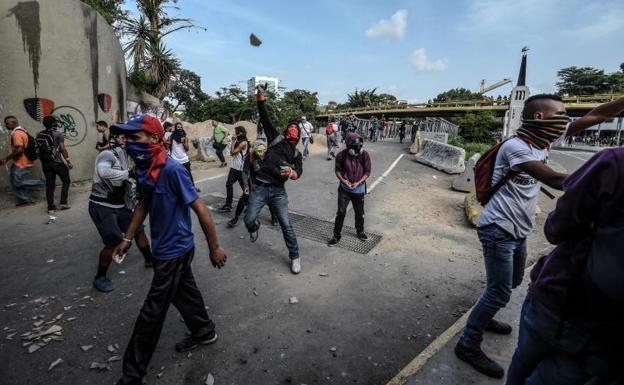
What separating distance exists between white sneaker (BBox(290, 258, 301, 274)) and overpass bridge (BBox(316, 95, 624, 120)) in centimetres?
3525

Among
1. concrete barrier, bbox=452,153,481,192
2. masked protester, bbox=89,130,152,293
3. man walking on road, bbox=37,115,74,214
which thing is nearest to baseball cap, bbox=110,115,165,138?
masked protester, bbox=89,130,152,293

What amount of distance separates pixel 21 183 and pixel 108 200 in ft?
17.5

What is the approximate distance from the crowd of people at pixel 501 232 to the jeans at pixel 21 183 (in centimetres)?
516

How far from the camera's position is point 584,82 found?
63688mm

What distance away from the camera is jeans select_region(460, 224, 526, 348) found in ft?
8.42

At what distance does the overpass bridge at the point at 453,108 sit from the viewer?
34562 millimetres

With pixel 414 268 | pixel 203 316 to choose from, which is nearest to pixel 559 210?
pixel 203 316

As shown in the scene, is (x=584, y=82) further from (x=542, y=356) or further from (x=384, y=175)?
(x=542, y=356)

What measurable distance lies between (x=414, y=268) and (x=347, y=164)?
1912mm

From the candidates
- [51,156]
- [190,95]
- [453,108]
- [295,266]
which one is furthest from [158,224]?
[453,108]

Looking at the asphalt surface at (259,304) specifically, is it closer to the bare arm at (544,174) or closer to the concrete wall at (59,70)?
the bare arm at (544,174)

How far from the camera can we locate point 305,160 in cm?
1384

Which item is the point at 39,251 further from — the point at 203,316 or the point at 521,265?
the point at 521,265

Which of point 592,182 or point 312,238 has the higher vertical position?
point 592,182
